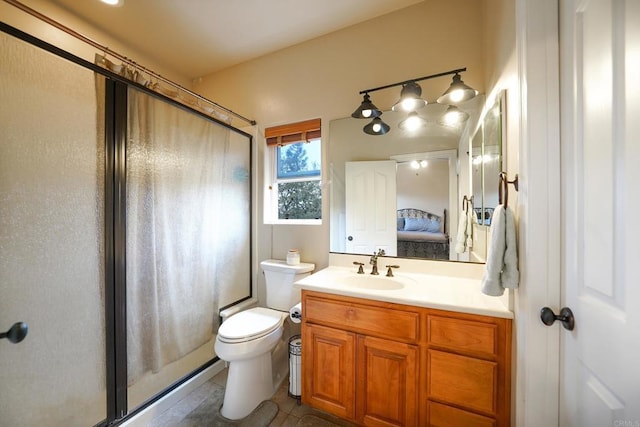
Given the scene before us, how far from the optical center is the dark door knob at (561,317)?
768 mm

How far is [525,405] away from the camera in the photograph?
2.80 ft

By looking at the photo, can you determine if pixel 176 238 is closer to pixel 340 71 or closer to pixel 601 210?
pixel 340 71

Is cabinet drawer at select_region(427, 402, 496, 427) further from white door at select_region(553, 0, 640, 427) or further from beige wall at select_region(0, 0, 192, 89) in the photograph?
beige wall at select_region(0, 0, 192, 89)

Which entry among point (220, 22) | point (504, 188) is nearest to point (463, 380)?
point (504, 188)

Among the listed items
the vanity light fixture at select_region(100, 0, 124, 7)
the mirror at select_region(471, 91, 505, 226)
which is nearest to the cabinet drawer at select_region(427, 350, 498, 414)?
the mirror at select_region(471, 91, 505, 226)

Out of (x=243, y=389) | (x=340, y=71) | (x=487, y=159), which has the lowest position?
(x=243, y=389)

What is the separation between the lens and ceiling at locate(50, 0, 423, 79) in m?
1.61

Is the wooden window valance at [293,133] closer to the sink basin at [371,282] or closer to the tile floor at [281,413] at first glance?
the sink basin at [371,282]

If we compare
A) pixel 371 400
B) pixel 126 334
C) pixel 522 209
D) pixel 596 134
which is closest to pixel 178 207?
pixel 126 334

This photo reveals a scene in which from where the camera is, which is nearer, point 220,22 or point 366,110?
point 366,110

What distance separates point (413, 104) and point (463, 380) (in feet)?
4.88

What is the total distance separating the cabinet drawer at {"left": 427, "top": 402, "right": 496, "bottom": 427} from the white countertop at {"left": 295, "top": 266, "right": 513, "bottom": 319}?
453 millimetres

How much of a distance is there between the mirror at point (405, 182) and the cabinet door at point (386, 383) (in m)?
0.66

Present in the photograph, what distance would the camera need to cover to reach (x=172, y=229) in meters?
1.57
